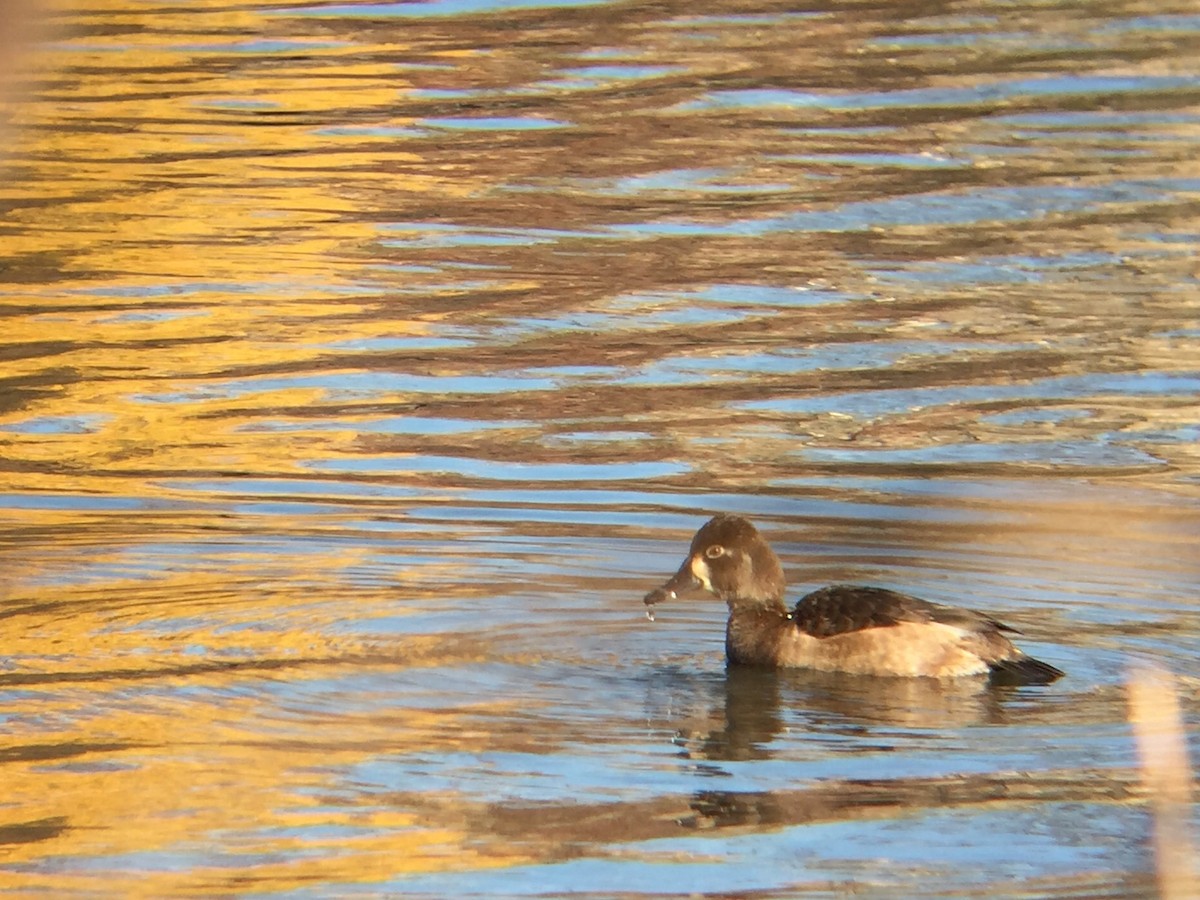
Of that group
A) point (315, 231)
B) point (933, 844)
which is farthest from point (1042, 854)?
point (315, 231)

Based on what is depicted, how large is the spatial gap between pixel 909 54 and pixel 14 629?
14.3 meters

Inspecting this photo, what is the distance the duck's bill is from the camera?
9211 millimetres

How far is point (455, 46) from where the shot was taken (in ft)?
73.7

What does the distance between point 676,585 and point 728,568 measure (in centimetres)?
21

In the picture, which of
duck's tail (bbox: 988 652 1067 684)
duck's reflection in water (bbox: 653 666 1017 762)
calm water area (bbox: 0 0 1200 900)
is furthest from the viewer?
duck's tail (bbox: 988 652 1067 684)

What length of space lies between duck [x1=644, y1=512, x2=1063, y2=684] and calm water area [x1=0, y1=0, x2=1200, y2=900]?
124mm

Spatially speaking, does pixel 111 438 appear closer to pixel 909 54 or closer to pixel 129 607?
pixel 129 607

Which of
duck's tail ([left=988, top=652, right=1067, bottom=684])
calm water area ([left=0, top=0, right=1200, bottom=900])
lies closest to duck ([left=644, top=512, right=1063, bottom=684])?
duck's tail ([left=988, top=652, right=1067, bottom=684])

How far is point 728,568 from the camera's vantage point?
929 cm

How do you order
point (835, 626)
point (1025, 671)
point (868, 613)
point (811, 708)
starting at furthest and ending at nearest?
1. point (835, 626)
2. point (868, 613)
3. point (1025, 671)
4. point (811, 708)

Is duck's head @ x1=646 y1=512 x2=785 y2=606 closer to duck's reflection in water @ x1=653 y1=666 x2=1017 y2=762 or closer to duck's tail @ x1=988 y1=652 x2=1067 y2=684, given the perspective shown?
duck's reflection in water @ x1=653 y1=666 x2=1017 y2=762

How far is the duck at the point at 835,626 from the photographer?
8.64 metres

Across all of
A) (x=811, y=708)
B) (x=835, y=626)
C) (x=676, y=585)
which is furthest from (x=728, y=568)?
(x=811, y=708)

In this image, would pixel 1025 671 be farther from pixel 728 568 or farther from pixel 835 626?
pixel 728 568
